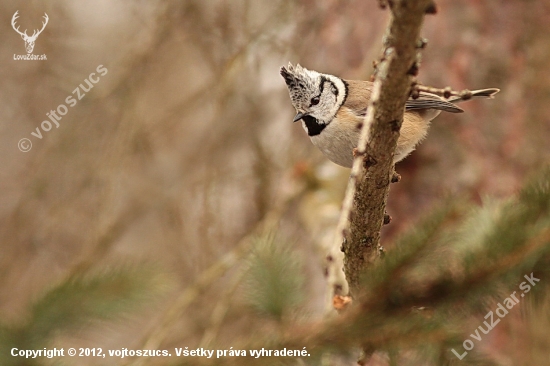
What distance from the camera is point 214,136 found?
14.2ft

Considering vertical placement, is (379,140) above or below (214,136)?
below

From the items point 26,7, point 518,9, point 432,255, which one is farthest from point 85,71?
point 432,255

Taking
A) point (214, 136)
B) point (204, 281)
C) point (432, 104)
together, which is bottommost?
point (204, 281)

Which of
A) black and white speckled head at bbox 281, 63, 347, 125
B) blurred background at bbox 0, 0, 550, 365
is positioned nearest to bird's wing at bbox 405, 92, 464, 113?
black and white speckled head at bbox 281, 63, 347, 125

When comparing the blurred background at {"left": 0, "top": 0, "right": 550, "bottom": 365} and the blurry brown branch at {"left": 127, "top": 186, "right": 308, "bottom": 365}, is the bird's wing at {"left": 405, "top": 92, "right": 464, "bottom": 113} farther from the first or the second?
the blurry brown branch at {"left": 127, "top": 186, "right": 308, "bottom": 365}

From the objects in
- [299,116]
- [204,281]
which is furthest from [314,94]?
[204,281]

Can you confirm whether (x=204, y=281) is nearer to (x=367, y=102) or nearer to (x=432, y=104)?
→ (x=367, y=102)

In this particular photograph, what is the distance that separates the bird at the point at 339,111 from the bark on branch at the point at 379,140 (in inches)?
40.2

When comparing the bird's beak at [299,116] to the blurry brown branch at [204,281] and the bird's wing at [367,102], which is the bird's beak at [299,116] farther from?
the blurry brown branch at [204,281]

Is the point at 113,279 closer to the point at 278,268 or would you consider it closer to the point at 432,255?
the point at 278,268

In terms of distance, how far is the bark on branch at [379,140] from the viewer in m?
1.20

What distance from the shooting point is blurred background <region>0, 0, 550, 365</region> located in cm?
349

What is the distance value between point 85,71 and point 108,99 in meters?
0.74

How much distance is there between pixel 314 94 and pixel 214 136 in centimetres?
163
